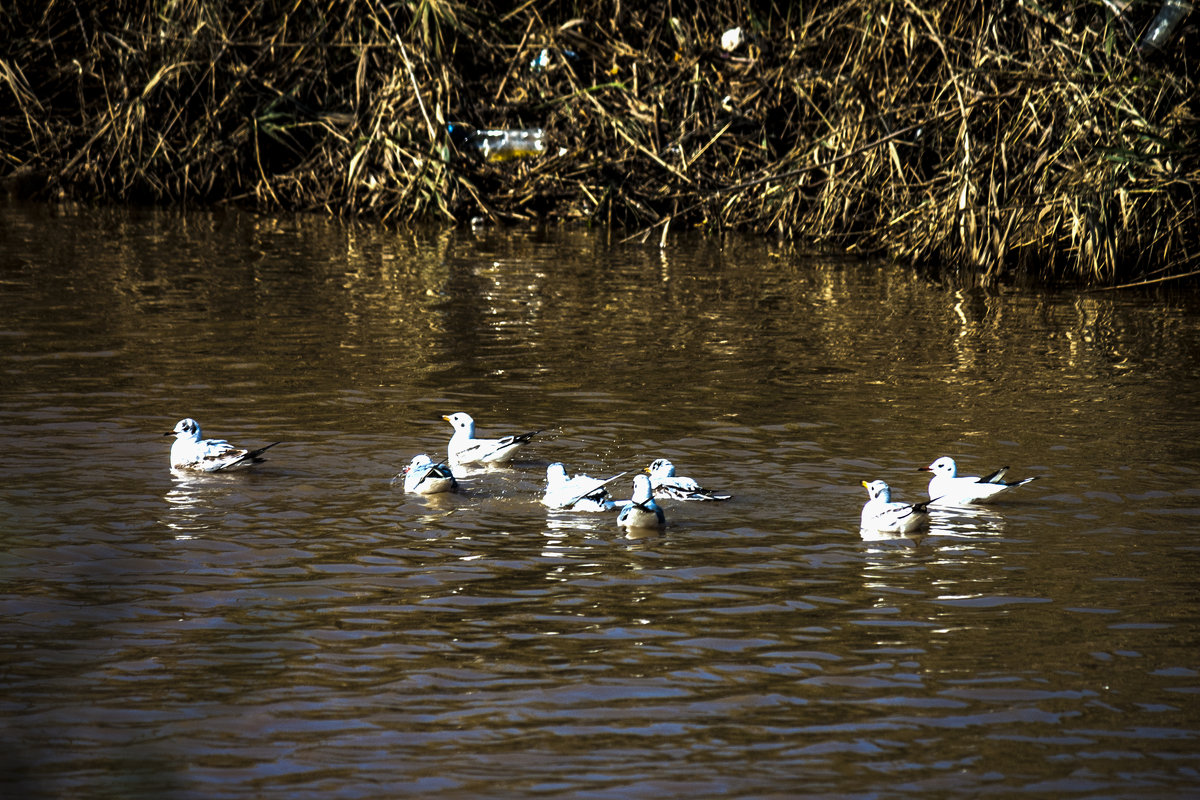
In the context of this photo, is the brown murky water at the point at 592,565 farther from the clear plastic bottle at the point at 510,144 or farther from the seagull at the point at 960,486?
the clear plastic bottle at the point at 510,144

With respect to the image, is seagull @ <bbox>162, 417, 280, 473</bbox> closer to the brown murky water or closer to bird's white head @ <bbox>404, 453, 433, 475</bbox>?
the brown murky water

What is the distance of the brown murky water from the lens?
4965mm

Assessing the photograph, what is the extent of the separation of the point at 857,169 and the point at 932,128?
1165 mm

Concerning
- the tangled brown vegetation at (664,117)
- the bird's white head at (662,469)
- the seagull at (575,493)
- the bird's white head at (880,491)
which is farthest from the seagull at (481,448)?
the tangled brown vegetation at (664,117)

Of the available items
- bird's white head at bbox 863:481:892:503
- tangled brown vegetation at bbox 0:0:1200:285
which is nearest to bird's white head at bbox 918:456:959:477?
bird's white head at bbox 863:481:892:503

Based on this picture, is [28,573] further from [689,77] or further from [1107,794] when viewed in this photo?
[689,77]

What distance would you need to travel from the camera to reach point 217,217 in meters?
22.1

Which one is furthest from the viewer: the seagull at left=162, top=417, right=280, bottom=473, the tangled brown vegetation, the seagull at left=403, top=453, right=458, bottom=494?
the tangled brown vegetation

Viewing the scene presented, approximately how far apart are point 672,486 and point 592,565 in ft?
3.72

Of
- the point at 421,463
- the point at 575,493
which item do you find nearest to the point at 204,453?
the point at 421,463

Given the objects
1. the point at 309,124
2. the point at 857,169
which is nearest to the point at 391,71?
the point at 309,124

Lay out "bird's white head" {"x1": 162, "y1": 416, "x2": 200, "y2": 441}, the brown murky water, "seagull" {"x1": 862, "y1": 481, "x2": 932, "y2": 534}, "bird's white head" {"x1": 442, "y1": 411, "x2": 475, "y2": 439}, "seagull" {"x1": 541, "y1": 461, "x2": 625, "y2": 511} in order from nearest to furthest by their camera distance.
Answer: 1. the brown murky water
2. "seagull" {"x1": 862, "y1": 481, "x2": 932, "y2": 534}
3. "seagull" {"x1": 541, "y1": 461, "x2": 625, "y2": 511}
4. "bird's white head" {"x1": 162, "y1": 416, "x2": 200, "y2": 441}
5. "bird's white head" {"x1": 442, "y1": 411, "x2": 475, "y2": 439}

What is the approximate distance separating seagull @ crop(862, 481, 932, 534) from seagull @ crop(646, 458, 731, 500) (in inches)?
34.6

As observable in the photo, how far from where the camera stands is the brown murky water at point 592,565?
496cm
